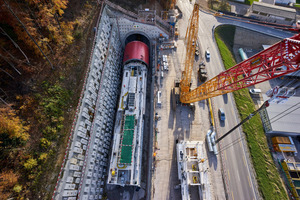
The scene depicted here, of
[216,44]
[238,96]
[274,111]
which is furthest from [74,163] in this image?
[216,44]

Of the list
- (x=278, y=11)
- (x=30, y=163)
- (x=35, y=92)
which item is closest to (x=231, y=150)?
(x=30, y=163)

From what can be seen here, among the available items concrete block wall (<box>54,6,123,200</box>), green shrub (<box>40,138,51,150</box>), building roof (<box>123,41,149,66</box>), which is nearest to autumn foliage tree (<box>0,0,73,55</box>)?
concrete block wall (<box>54,6,123,200</box>)

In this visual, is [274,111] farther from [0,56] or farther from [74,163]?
[0,56]

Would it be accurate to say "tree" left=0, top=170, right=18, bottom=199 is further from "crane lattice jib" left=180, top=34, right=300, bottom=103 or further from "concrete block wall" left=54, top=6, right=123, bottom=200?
"crane lattice jib" left=180, top=34, right=300, bottom=103

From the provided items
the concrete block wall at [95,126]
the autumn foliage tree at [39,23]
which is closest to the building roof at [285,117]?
the concrete block wall at [95,126]

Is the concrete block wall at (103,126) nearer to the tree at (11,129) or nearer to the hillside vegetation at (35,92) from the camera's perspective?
the hillside vegetation at (35,92)

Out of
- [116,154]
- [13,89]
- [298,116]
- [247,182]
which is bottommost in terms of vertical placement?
[247,182]

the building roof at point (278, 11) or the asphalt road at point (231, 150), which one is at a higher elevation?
the building roof at point (278, 11)

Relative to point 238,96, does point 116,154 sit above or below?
below
